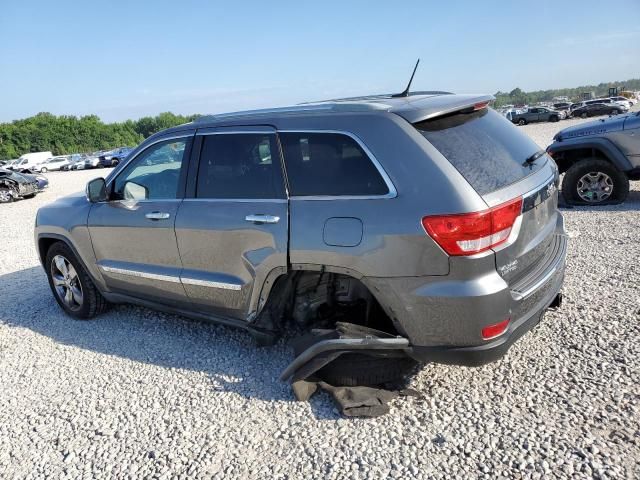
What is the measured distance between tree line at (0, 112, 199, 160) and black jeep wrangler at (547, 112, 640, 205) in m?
75.5

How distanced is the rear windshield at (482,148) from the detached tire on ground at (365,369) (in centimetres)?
118

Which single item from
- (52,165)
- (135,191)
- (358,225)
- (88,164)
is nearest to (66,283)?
(135,191)

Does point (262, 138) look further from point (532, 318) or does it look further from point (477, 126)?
point (532, 318)

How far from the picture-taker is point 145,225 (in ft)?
12.6

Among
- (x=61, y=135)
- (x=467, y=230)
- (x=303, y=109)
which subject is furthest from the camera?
(x=61, y=135)

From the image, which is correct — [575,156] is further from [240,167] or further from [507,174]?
[240,167]

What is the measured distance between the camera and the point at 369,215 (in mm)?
2709

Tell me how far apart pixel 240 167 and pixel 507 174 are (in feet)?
5.72

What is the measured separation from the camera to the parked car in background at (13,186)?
16.3m

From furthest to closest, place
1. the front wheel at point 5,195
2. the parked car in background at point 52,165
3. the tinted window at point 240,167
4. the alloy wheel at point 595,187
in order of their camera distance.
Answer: the parked car in background at point 52,165 → the front wheel at point 5,195 → the alloy wheel at point 595,187 → the tinted window at point 240,167

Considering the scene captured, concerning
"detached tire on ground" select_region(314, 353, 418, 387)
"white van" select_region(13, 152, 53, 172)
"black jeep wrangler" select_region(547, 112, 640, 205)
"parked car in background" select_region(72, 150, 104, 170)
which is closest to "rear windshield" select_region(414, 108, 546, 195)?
"detached tire on ground" select_region(314, 353, 418, 387)

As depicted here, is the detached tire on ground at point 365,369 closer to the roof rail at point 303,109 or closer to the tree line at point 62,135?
the roof rail at point 303,109

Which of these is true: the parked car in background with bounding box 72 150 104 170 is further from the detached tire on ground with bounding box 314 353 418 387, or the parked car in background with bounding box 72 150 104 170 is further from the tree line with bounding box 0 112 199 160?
the detached tire on ground with bounding box 314 353 418 387

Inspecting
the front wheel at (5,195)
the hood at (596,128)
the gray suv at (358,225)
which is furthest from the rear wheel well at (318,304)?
the front wheel at (5,195)
